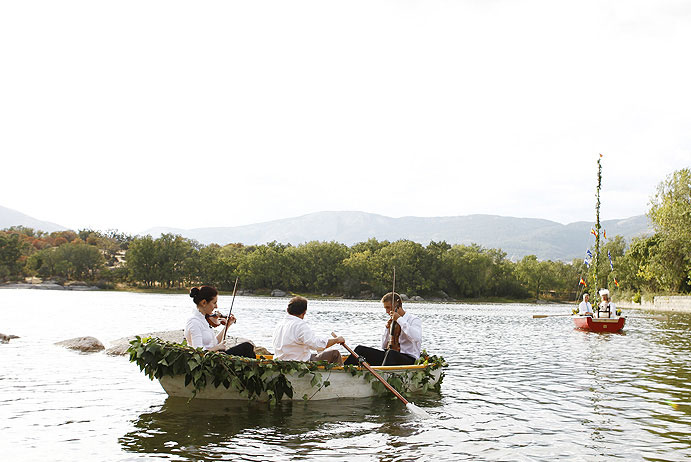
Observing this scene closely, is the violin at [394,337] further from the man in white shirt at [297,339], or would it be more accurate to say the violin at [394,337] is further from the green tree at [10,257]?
the green tree at [10,257]

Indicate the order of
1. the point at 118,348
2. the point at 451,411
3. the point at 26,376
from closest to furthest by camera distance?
1. the point at 451,411
2. the point at 26,376
3. the point at 118,348

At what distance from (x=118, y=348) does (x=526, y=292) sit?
12667 centimetres

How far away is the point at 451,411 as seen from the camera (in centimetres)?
1252

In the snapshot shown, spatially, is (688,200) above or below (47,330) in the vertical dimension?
above

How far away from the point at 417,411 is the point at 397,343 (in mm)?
2636

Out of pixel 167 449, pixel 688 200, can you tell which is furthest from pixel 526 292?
pixel 167 449

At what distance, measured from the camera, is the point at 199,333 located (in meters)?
12.3

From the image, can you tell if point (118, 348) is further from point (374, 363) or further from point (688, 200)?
point (688, 200)

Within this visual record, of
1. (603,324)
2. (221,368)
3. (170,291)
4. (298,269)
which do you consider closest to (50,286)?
(170,291)

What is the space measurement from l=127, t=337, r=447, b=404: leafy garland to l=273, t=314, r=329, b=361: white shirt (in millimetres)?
278

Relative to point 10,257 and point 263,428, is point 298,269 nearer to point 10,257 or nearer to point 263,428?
point 10,257

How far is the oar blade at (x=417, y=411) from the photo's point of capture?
471 inches

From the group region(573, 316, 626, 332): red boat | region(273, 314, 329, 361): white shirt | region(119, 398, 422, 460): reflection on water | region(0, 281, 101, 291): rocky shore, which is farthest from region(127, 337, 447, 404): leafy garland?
region(0, 281, 101, 291): rocky shore

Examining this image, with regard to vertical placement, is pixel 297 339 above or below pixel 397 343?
above
